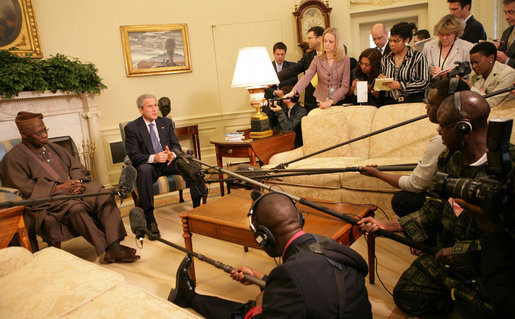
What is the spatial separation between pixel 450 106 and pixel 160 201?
143 inches

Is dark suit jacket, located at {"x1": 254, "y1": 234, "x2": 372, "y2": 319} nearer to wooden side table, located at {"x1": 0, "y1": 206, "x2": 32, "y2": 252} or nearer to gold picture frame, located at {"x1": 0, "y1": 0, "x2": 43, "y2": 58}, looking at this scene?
wooden side table, located at {"x1": 0, "y1": 206, "x2": 32, "y2": 252}

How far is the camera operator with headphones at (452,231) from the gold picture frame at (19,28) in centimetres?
473

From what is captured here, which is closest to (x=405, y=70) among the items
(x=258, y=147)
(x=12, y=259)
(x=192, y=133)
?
(x=258, y=147)

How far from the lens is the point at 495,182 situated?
3.65ft

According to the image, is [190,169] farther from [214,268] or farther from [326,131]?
Answer: [326,131]

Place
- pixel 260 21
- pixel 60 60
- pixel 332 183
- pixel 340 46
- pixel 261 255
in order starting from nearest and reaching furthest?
pixel 261 255 → pixel 332 183 → pixel 340 46 → pixel 60 60 → pixel 260 21

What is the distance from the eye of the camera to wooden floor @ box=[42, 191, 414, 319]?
A: 234cm

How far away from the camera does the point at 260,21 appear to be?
5906mm

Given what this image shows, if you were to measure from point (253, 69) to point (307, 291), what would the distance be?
3.05 metres

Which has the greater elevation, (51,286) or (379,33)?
(379,33)

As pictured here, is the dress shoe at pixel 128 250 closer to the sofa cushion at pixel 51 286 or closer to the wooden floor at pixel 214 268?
the wooden floor at pixel 214 268

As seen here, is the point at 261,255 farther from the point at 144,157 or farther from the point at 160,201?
the point at 160,201

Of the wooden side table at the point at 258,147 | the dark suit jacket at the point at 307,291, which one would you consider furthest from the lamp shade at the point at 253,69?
the dark suit jacket at the point at 307,291

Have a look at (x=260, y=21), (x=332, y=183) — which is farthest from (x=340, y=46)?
(x=260, y=21)
